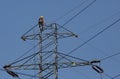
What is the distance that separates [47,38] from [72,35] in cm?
157

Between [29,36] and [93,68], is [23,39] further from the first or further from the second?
[93,68]

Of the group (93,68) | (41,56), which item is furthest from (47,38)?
(93,68)

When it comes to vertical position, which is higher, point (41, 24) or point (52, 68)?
point (41, 24)

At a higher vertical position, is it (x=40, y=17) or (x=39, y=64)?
(x=40, y=17)

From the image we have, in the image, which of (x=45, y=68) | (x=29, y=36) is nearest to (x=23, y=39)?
(x=29, y=36)

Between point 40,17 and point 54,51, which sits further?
point 40,17

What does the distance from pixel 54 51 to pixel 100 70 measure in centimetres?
302

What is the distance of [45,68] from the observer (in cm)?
4316

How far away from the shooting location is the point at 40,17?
1806 inches

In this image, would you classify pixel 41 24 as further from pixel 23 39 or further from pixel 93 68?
pixel 93 68

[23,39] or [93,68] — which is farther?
[23,39]

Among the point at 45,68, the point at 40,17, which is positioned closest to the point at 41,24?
the point at 40,17

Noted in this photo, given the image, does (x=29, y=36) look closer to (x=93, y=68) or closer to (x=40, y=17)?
(x=40, y=17)

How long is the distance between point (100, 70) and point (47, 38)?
4370 mm
